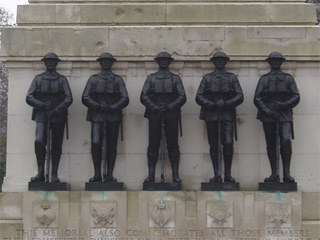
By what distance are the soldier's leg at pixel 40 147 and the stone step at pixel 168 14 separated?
2616 millimetres

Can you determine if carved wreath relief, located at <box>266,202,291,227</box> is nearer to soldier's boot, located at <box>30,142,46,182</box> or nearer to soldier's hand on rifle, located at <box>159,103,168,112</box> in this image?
soldier's hand on rifle, located at <box>159,103,168,112</box>

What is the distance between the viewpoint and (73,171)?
15008mm

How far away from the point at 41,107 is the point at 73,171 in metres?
1.75

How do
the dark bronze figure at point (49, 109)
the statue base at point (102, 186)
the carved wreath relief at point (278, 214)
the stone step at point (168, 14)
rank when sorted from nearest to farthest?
the carved wreath relief at point (278, 214), the statue base at point (102, 186), the dark bronze figure at point (49, 109), the stone step at point (168, 14)

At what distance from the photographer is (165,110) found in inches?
550

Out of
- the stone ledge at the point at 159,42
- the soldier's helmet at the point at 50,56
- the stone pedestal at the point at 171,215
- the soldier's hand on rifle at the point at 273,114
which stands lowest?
the stone pedestal at the point at 171,215

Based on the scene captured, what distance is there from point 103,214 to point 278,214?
3510 mm

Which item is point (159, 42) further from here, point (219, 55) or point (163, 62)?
point (219, 55)

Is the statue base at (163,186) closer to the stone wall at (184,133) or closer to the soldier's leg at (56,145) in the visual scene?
the stone wall at (184,133)

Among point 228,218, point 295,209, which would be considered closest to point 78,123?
point 228,218

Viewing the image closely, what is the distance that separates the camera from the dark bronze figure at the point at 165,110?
46.2 feet

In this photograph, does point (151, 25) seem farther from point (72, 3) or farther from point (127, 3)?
point (72, 3)

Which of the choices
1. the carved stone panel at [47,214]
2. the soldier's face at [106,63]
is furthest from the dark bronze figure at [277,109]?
the carved stone panel at [47,214]

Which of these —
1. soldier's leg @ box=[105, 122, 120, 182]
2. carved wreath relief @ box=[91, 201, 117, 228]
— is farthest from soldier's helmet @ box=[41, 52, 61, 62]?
carved wreath relief @ box=[91, 201, 117, 228]
